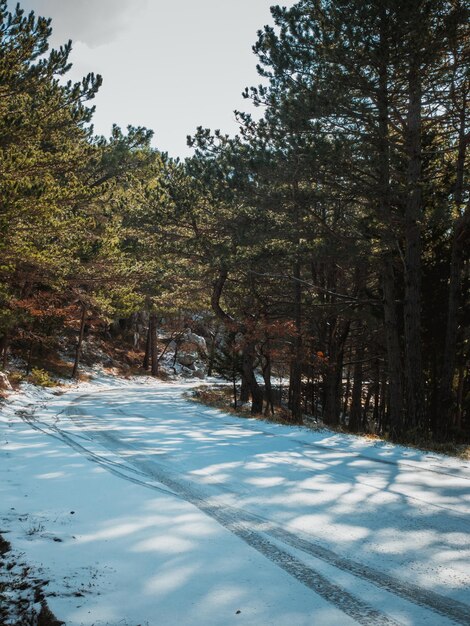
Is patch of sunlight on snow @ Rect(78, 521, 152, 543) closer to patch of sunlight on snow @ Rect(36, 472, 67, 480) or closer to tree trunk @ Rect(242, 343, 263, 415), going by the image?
patch of sunlight on snow @ Rect(36, 472, 67, 480)

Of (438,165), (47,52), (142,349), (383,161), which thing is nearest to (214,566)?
(383,161)

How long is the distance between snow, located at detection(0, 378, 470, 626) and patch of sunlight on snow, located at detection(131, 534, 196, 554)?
0.6 inches

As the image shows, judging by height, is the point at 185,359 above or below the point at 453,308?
below

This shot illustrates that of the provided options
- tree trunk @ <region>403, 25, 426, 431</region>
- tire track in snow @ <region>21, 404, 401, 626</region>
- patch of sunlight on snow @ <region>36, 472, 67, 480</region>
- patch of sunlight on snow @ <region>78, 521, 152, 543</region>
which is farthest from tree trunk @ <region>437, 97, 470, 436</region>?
patch of sunlight on snow @ <region>78, 521, 152, 543</region>

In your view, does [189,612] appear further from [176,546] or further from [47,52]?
[47,52]

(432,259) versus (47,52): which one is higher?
(47,52)

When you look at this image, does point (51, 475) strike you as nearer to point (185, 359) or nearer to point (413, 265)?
point (413, 265)

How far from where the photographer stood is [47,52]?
1118cm

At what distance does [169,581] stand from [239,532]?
41.2 inches

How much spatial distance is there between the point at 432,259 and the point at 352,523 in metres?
13.0

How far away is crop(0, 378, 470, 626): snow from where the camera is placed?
2.85 metres

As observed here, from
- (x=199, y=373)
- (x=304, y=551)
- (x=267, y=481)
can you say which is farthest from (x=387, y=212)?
(x=199, y=373)

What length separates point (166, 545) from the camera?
3.71m

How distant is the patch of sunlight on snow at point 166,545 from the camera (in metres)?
3.61
